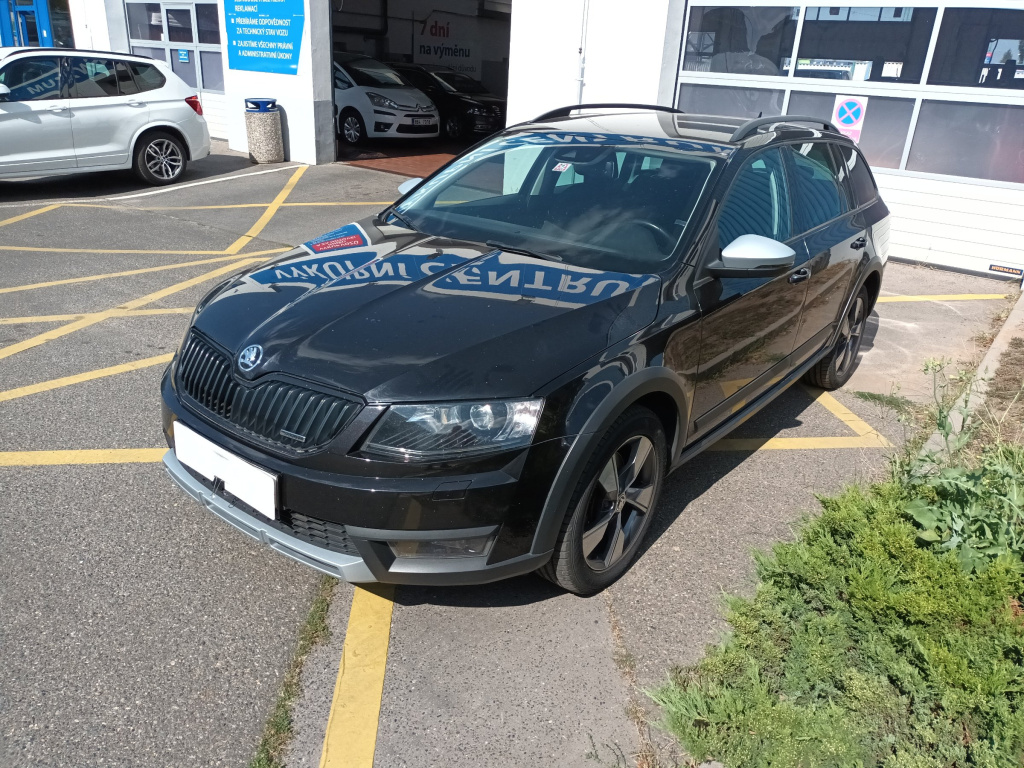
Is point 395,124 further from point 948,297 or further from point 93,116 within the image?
point 948,297

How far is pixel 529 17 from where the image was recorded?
Answer: 30.4 ft

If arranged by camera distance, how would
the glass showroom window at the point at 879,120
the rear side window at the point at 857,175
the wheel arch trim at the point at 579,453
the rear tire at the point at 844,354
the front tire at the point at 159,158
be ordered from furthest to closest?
the front tire at the point at 159,158, the glass showroom window at the point at 879,120, the rear tire at the point at 844,354, the rear side window at the point at 857,175, the wheel arch trim at the point at 579,453

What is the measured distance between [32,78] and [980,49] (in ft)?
33.6

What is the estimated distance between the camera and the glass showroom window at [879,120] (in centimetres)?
846

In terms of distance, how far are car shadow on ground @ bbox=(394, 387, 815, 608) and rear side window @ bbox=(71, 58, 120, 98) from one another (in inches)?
354

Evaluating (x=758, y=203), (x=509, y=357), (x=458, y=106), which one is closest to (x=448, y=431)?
(x=509, y=357)

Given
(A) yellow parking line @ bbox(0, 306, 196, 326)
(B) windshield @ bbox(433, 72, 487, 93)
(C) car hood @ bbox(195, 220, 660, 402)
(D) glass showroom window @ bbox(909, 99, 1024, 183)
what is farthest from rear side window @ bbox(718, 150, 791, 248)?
(B) windshield @ bbox(433, 72, 487, 93)

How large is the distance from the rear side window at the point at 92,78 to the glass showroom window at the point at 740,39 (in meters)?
6.99

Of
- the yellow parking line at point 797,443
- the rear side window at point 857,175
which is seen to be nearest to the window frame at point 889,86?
the rear side window at point 857,175

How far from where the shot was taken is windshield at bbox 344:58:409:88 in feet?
48.6

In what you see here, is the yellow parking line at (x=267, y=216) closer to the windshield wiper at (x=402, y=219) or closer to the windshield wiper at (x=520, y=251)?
the windshield wiper at (x=402, y=219)

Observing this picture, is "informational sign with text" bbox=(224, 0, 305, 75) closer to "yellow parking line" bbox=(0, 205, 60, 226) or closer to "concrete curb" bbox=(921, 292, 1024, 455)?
"yellow parking line" bbox=(0, 205, 60, 226)

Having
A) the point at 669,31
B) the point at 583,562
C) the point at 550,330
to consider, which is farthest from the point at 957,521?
the point at 669,31

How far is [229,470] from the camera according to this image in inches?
104
